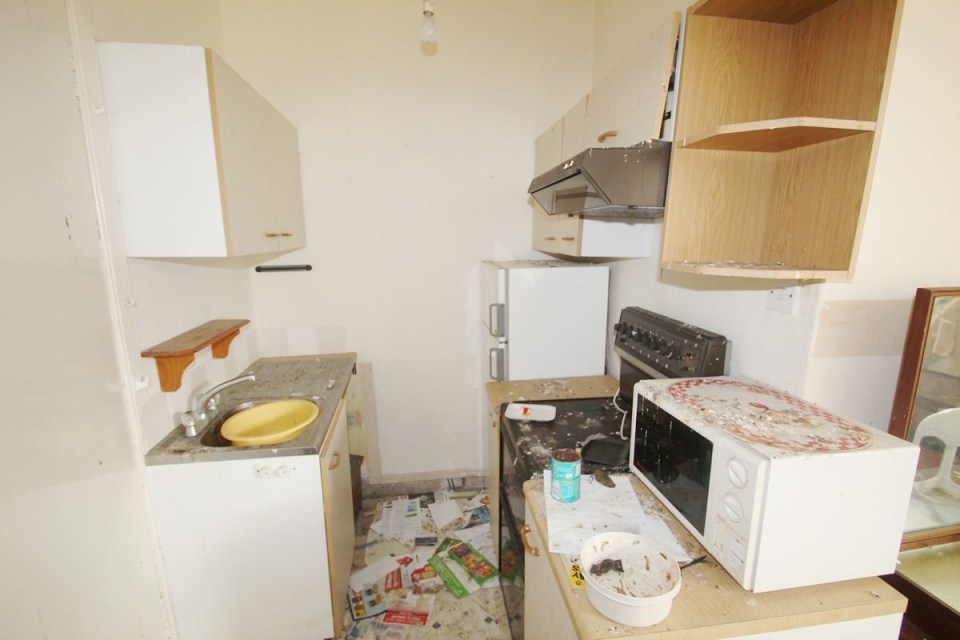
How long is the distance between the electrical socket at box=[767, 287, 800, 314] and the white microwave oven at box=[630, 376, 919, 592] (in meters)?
0.31

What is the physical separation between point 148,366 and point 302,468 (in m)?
0.64

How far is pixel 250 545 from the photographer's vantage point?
5.03 feet

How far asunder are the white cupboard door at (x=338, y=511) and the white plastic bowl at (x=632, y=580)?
3.50ft

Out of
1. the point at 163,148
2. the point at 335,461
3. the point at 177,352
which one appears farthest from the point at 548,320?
the point at 163,148

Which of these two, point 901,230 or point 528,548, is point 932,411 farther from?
point 528,548

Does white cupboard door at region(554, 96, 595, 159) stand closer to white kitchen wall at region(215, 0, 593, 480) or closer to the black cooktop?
white kitchen wall at region(215, 0, 593, 480)

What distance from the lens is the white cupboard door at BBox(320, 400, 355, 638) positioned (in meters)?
1.59

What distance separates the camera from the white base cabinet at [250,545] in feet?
4.80

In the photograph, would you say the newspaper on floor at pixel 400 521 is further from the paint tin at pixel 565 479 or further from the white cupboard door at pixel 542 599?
the paint tin at pixel 565 479

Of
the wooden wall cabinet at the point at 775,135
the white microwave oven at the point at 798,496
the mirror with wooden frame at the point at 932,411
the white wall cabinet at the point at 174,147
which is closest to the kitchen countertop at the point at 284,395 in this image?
the white wall cabinet at the point at 174,147

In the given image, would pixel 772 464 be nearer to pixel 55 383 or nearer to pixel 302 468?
pixel 302 468

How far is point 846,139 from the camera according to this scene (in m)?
0.93

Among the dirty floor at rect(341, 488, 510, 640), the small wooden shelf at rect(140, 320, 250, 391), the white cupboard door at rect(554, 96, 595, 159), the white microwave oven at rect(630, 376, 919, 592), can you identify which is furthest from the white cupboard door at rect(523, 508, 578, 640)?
the white cupboard door at rect(554, 96, 595, 159)

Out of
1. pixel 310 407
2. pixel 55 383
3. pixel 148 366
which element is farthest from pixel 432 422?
pixel 55 383
